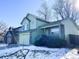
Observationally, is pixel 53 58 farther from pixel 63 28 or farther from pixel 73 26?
pixel 73 26

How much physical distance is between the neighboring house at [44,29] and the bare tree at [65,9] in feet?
25.5

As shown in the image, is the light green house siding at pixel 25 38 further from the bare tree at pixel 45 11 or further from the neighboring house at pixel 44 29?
the bare tree at pixel 45 11

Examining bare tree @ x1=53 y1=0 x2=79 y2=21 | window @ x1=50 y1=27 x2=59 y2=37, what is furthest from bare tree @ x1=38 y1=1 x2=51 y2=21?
window @ x1=50 y1=27 x2=59 y2=37

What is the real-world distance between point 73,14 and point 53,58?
19372mm

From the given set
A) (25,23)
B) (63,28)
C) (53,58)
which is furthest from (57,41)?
(25,23)

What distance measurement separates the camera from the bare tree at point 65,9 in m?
28.8

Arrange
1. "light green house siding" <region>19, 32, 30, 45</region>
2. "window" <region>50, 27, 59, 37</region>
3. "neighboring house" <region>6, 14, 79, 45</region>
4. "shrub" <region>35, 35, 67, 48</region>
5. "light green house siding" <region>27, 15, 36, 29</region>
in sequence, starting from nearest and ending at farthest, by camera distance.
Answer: "shrub" <region>35, 35, 67, 48</region> → "neighboring house" <region>6, 14, 79, 45</region> → "window" <region>50, 27, 59, 37</region> → "light green house siding" <region>19, 32, 30, 45</region> → "light green house siding" <region>27, 15, 36, 29</region>

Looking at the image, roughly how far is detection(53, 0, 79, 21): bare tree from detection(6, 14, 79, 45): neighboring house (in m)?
7.78

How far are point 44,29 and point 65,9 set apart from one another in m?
10.9

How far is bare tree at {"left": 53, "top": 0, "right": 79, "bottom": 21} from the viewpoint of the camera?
2875cm

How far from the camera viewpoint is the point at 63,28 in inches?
718

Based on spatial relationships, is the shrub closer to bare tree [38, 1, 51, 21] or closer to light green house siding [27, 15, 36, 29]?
light green house siding [27, 15, 36, 29]

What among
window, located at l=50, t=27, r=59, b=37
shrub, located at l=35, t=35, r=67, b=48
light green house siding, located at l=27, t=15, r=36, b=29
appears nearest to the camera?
shrub, located at l=35, t=35, r=67, b=48

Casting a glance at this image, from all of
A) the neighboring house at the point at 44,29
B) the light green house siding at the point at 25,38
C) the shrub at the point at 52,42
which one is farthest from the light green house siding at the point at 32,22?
the shrub at the point at 52,42
